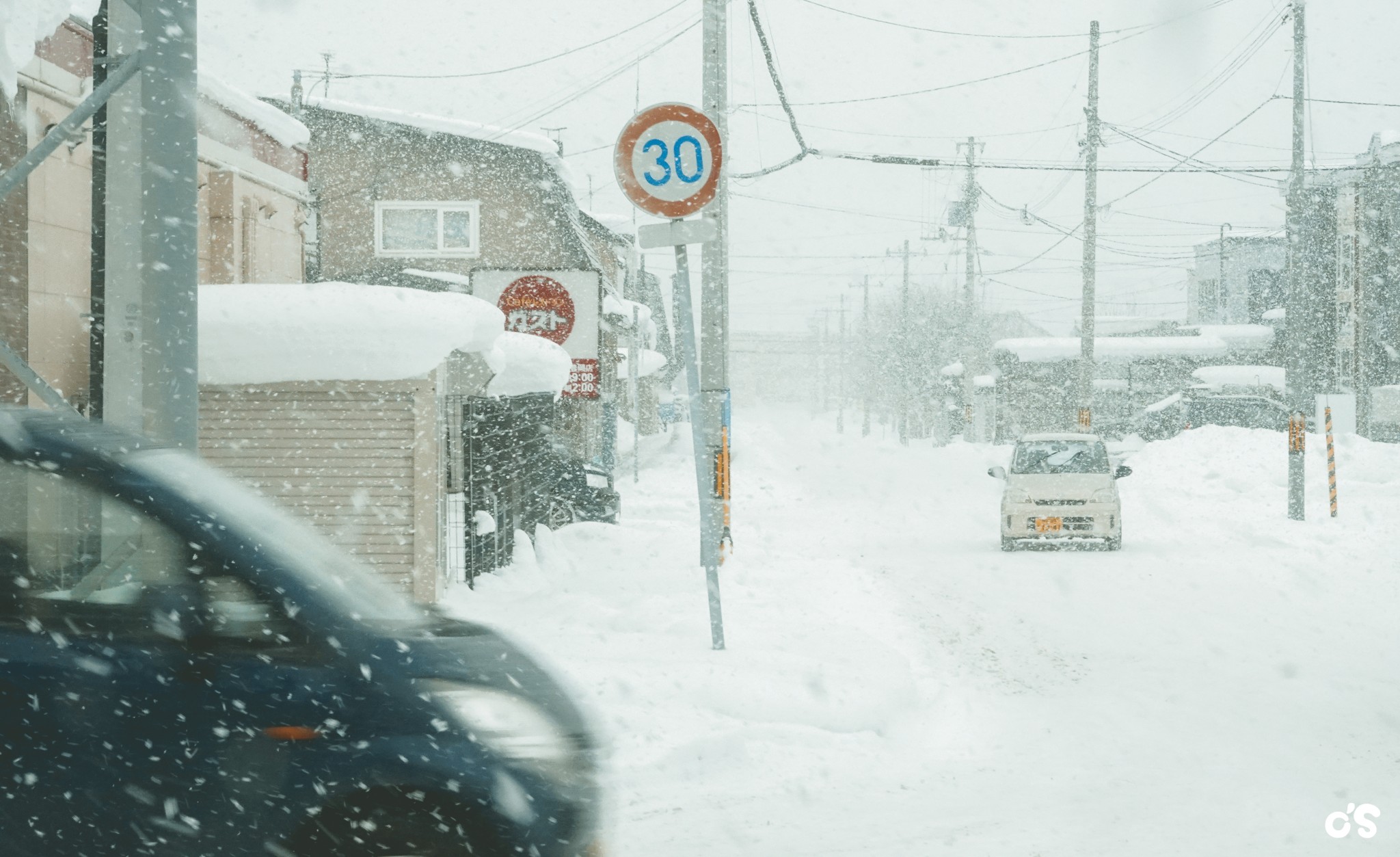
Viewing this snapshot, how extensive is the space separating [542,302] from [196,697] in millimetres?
9264

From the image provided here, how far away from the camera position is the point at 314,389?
10.1 metres

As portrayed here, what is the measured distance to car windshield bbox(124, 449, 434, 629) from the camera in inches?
141

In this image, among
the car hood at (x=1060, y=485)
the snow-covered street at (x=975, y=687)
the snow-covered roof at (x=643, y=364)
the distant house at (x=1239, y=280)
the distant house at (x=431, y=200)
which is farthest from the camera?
the distant house at (x=1239, y=280)

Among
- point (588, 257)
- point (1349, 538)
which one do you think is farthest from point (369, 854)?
point (588, 257)

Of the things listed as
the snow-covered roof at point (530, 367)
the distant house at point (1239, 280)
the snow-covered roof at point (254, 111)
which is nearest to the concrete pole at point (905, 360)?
the distant house at point (1239, 280)

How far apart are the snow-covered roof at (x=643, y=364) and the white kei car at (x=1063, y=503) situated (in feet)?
49.3

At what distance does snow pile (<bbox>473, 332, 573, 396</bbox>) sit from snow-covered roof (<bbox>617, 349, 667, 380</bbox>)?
1631 centimetres

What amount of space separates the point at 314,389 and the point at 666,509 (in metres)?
11.3

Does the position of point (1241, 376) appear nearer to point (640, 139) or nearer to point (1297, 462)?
point (1297, 462)

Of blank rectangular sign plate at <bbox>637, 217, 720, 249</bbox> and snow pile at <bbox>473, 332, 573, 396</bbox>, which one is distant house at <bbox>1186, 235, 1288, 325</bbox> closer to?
snow pile at <bbox>473, 332, 573, 396</bbox>

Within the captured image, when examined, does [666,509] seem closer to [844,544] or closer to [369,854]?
[844,544]

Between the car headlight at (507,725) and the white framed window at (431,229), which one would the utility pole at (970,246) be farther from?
the car headlight at (507,725)

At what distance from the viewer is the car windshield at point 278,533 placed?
3576mm

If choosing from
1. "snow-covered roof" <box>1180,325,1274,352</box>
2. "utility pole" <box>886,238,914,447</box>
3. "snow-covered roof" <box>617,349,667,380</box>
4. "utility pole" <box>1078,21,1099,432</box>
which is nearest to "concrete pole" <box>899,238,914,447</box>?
"utility pole" <box>886,238,914,447</box>
